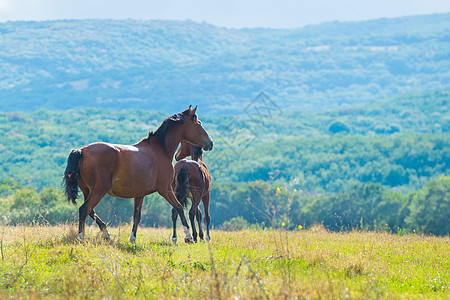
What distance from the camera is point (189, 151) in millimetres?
14891

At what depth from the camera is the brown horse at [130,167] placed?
35.5ft

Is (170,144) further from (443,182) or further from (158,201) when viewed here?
(443,182)

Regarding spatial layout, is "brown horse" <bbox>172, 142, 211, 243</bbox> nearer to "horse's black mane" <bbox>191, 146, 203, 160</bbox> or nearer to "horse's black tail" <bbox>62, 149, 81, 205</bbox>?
"horse's black mane" <bbox>191, 146, 203, 160</bbox>

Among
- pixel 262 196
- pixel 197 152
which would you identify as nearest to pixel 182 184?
pixel 197 152

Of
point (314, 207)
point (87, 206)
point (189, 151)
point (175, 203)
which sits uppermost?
point (189, 151)

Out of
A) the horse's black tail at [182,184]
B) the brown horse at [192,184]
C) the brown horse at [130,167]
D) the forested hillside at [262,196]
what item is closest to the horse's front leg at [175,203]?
the brown horse at [130,167]

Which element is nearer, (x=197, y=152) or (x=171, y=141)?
(x=171, y=141)

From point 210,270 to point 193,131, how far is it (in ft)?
16.7

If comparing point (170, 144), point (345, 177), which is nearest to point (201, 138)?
point (170, 144)

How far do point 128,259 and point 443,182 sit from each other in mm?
84433

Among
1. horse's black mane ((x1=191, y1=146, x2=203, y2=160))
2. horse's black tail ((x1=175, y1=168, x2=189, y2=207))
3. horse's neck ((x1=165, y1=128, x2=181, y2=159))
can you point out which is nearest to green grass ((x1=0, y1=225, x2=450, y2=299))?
horse's black tail ((x1=175, y1=168, x2=189, y2=207))

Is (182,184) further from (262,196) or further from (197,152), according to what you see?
(262,196)

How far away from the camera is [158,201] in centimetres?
8106

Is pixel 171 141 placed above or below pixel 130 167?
above
